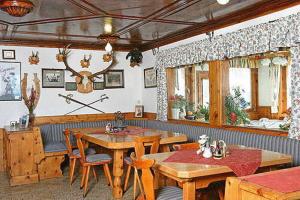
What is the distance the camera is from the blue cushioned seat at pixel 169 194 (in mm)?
2454

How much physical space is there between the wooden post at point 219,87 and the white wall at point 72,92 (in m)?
2.45

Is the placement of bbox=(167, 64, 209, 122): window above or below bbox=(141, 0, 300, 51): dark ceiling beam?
below

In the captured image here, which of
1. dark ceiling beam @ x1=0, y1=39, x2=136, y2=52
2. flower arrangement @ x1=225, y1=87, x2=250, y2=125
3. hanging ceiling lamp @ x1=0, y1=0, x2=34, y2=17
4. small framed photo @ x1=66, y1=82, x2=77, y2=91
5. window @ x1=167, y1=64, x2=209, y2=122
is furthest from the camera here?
small framed photo @ x1=66, y1=82, x2=77, y2=91

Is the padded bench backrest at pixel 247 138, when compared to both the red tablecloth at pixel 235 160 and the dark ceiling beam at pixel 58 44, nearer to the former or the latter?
the red tablecloth at pixel 235 160

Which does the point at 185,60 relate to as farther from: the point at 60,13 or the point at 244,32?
the point at 60,13

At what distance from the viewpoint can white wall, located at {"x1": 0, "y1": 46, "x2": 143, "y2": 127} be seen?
5590mm

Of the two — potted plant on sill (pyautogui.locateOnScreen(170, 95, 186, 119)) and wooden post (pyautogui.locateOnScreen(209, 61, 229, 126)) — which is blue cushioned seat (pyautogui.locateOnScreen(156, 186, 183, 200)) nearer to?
wooden post (pyautogui.locateOnScreen(209, 61, 229, 126))

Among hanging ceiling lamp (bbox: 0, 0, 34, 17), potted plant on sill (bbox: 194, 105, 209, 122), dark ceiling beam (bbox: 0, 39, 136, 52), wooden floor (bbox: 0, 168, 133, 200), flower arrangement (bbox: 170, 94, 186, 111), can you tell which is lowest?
wooden floor (bbox: 0, 168, 133, 200)

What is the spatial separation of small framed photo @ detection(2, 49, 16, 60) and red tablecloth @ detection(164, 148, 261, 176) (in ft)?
13.1

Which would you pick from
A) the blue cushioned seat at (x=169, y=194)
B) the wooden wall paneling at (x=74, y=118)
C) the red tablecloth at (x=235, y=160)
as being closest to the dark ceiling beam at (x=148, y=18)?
the red tablecloth at (x=235, y=160)

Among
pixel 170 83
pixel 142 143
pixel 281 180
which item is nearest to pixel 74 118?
pixel 170 83

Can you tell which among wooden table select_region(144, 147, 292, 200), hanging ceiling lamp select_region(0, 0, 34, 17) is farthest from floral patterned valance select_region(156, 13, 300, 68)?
hanging ceiling lamp select_region(0, 0, 34, 17)

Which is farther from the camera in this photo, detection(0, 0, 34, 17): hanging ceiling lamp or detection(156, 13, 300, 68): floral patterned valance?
detection(156, 13, 300, 68): floral patterned valance

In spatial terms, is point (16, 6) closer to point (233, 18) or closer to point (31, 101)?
point (233, 18)
